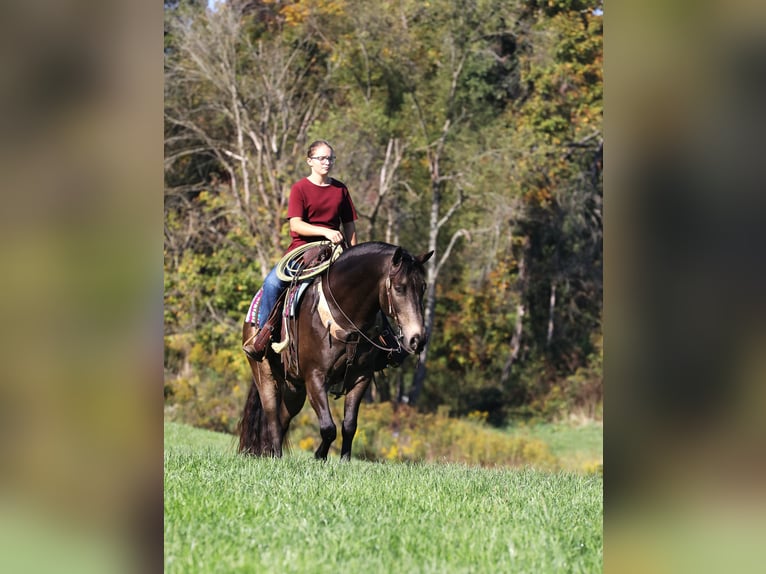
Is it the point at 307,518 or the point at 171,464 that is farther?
the point at 171,464

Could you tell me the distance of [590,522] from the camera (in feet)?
17.3

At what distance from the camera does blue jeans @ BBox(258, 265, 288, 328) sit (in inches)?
357

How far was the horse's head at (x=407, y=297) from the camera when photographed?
7.54 meters

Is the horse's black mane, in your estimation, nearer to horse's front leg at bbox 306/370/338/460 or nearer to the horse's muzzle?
the horse's muzzle

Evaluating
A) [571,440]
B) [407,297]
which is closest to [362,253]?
[407,297]

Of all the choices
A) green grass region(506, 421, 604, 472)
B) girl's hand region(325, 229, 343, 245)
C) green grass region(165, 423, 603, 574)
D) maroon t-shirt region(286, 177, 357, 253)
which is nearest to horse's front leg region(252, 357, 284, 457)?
maroon t-shirt region(286, 177, 357, 253)

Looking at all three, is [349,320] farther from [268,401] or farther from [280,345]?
[268,401]

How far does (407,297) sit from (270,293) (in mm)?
1969

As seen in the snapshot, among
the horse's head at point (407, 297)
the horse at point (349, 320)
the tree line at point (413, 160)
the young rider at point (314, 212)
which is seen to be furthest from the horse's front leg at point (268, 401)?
the tree line at point (413, 160)

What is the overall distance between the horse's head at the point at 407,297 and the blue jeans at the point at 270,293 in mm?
1645

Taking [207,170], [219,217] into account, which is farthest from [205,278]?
[207,170]
